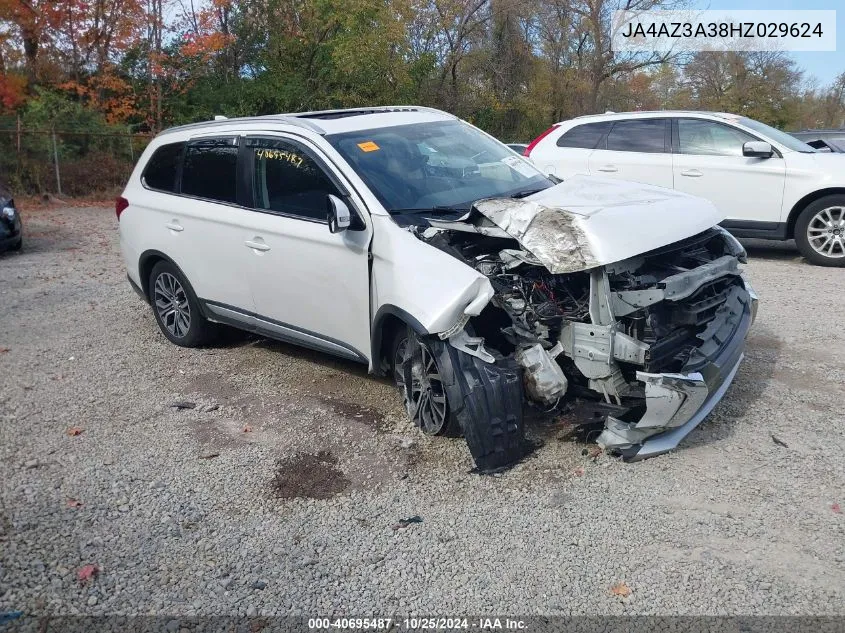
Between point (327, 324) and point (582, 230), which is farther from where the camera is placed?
point (327, 324)

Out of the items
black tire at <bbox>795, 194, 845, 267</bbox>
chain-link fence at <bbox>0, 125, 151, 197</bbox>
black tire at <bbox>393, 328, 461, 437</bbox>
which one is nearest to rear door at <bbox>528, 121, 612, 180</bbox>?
black tire at <bbox>795, 194, 845, 267</bbox>

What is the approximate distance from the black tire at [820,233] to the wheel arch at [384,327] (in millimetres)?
6545

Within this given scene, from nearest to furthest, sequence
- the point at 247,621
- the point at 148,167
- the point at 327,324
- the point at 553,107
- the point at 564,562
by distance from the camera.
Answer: the point at 247,621
the point at 564,562
the point at 327,324
the point at 148,167
the point at 553,107

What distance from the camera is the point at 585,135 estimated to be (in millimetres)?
10672

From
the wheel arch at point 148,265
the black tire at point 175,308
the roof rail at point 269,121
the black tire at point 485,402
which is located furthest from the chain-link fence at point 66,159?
the black tire at point 485,402

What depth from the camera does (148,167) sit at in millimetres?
6992

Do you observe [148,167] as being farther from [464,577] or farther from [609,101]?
[609,101]

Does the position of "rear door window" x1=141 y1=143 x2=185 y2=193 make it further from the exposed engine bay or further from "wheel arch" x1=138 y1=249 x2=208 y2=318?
the exposed engine bay

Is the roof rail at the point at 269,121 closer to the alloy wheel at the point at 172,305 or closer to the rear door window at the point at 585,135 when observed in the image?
the alloy wheel at the point at 172,305

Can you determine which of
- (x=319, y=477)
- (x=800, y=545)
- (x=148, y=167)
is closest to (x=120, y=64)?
(x=148, y=167)

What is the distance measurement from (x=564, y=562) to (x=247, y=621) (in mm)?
1387

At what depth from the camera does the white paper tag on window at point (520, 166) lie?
5.89 metres

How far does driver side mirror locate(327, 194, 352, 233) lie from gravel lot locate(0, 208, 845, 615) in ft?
4.20

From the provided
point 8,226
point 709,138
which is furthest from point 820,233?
point 8,226
